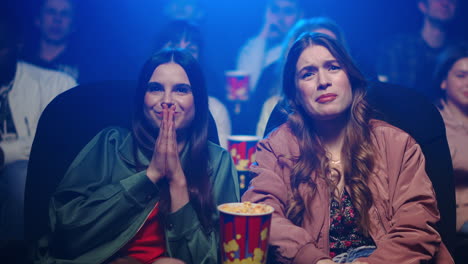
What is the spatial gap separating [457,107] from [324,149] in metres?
1.45

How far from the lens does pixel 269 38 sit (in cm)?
283

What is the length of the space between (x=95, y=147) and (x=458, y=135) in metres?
2.16

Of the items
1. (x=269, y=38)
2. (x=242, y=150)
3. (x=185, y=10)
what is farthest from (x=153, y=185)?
(x=269, y=38)

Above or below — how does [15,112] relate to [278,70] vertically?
below

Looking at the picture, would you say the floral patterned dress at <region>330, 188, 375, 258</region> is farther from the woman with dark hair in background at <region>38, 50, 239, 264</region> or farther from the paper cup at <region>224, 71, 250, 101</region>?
the paper cup at <region>224, 71, 250, 101</region>

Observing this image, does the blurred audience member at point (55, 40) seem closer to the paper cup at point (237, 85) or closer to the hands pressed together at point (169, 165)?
the paper cup at point (237, 85)

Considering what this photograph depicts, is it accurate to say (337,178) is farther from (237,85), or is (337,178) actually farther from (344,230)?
(237,85)

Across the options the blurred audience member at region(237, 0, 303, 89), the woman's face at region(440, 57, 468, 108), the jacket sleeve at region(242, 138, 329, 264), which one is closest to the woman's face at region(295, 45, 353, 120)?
the jacket sleeve at region(242, 138, 329, 264)

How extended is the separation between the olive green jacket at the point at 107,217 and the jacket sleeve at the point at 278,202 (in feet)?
0.70

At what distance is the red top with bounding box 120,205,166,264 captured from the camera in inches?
60.2

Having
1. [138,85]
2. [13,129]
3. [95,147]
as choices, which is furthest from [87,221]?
[13,129]

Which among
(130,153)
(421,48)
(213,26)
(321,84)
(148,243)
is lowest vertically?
(148,243)

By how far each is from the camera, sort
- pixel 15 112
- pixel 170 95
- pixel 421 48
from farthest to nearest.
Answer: pixel 421 48
pixel 15 112
pixel 170 95

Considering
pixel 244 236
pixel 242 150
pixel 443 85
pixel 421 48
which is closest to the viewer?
pixel 244 236
